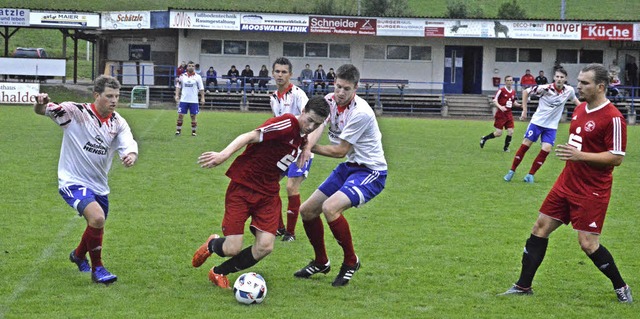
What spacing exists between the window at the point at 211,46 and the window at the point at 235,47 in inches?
11.8

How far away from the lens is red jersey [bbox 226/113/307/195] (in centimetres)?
733

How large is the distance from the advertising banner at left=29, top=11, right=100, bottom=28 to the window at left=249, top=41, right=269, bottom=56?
7.52 m

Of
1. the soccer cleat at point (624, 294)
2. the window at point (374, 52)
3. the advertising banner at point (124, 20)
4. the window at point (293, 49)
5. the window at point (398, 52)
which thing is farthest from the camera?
the window at point (398, 52)

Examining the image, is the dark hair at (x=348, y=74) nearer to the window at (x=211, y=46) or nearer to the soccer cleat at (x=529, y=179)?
the soccer cleat at (x=529, y=179)

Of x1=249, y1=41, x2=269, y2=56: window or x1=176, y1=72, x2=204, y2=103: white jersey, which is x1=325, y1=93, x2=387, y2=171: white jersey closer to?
x1=176, y1=72, x2=204, y2=103: white jersey

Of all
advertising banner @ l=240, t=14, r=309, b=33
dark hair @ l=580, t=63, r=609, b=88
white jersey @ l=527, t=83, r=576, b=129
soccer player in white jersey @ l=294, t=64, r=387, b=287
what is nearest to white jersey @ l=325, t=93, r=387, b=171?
soccer player in white jersey @ l=294, t=64, r=387, b=287

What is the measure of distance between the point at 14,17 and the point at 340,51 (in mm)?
15991

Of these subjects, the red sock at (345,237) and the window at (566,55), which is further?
the window at (566,55)

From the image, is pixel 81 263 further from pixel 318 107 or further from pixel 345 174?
pixel 318 107

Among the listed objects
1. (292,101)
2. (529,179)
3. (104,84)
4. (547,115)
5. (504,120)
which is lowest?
(529,179)

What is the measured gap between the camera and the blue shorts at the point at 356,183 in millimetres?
7703

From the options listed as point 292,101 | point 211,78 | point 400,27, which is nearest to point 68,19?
point 211,78

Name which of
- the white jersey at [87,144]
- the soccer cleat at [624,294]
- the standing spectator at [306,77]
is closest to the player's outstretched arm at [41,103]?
the white jersey at [87,144]

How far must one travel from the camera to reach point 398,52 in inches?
1670
